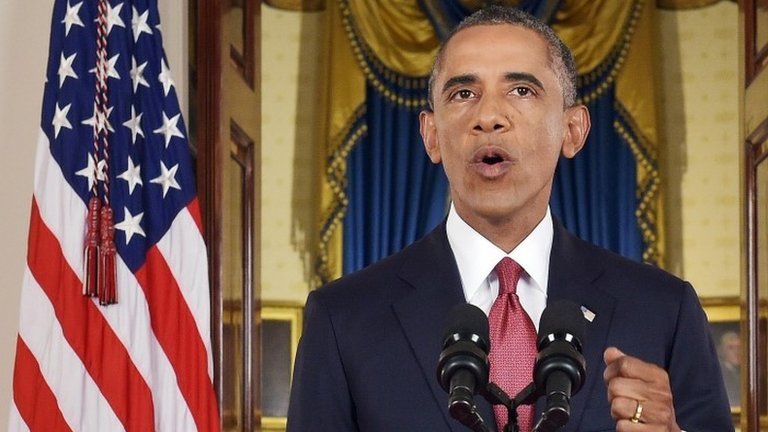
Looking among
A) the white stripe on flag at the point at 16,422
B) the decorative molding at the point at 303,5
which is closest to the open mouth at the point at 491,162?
the white stripe on flag at the point at 16,422

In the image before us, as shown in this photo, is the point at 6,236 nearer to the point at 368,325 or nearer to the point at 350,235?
the point at 368,325

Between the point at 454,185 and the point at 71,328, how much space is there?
7.19 feet

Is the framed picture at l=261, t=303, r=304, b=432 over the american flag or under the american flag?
under

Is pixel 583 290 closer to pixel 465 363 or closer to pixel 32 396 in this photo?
pixel 465 363

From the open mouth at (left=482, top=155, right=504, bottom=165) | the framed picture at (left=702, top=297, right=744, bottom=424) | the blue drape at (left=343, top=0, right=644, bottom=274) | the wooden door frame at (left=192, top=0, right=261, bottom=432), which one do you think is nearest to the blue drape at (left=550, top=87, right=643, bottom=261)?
the blue drape at (left=343, top=0, right=644, bottom=274)

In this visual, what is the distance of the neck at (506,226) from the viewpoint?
6.41ft

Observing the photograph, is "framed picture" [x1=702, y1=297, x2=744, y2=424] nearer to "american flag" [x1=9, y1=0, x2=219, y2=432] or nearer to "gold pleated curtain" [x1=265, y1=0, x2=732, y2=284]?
"gold pleated curtain" [x1=265, y1=0, x2=732, y2=284]

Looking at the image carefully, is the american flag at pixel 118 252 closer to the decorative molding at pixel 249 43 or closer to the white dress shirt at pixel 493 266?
the decorative molding at pixel 249 43

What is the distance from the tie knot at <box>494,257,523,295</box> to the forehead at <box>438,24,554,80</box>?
0.99 ft

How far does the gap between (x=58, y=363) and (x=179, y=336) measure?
0.41 m

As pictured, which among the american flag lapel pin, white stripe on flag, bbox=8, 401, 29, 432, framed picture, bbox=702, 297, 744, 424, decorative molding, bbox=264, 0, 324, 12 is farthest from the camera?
decorative molding, bbox=264, 0, 324, 12

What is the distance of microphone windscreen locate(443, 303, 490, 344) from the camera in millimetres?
1442

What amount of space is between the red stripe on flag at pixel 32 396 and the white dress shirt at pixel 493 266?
215 cm

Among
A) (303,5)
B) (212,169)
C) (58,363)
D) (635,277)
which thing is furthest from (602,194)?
(635,277)
